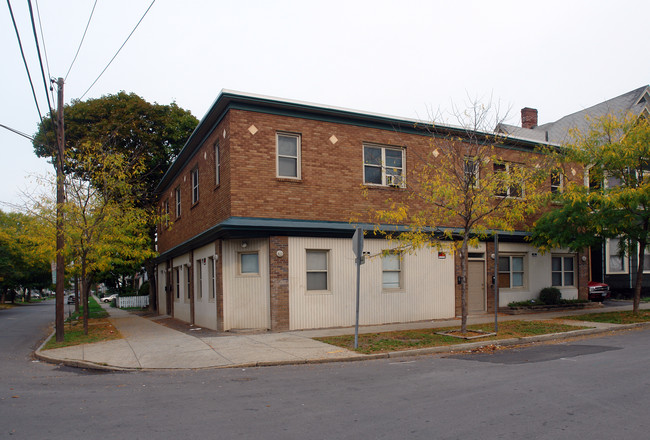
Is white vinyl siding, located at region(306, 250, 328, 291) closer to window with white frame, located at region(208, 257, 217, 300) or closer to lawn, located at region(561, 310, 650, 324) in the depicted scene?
window with white frame, located at region(208, 257, 217, 300)

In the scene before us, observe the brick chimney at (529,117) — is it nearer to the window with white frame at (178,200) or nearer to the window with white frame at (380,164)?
the window with white frame at (380,164)

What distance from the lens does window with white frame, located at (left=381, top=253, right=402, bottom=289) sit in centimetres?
1670

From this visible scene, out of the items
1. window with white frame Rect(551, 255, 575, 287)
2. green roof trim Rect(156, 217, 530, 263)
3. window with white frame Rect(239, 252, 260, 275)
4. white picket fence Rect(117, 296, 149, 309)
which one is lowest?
white picket fence Rect(117, 296, 149, 309)

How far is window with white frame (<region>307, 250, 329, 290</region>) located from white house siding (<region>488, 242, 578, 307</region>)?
756cm

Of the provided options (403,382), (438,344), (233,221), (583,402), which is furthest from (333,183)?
(583,402)

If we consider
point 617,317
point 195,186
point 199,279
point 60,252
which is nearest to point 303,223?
point 199,279

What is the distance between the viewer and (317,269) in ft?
50.9

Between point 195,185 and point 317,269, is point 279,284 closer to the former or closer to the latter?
point 317,269

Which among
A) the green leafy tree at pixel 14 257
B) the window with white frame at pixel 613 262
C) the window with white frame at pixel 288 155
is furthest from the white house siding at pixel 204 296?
the window with white frame at pixel 613 262

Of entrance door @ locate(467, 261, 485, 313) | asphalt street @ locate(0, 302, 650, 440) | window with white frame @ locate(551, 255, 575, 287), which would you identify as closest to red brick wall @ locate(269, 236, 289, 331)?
asphalt street @ locate(0, 302, 650, 440)

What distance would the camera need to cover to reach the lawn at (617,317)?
619 inches

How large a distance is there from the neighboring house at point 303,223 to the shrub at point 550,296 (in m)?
2.46

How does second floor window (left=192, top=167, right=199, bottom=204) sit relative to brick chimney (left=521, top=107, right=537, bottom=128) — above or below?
below

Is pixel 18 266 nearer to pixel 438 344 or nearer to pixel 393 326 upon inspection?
pixel 393 326
